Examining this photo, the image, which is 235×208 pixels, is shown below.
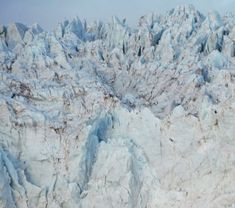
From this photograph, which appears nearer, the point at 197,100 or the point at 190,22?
the point at 197,100

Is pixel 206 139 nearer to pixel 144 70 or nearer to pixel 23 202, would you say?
pixel 144 70

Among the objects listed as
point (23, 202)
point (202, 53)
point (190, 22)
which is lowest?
point (23, 202)

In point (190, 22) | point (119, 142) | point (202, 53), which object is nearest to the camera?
point (119, 142)

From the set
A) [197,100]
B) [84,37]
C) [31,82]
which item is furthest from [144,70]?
[84,37]

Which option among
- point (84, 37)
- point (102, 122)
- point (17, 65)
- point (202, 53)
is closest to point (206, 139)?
point (102, 122)

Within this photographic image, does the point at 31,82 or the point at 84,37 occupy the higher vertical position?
the point at 84,37

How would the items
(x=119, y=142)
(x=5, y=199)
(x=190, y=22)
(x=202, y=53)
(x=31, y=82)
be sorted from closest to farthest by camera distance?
(x=5, y=199), (x=119, y=142), (x=31, y=82), (x=202, y=53), (x=190, y=22)
